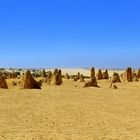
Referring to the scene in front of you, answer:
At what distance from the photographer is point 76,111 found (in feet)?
71.0

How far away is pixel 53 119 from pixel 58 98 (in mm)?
9691

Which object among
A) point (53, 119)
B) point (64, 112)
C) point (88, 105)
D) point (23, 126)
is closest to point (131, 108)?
point (88, 105)

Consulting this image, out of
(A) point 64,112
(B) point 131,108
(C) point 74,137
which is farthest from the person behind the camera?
(B) point 131,108

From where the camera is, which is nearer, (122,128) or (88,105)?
(122,128)

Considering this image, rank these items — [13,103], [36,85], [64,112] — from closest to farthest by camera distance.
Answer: [64,112]
[13,103]
[36,85]

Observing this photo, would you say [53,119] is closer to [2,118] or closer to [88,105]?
[2,118]

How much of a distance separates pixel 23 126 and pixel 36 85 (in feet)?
Result: 65.7

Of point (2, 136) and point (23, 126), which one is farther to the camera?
point (23, 126)

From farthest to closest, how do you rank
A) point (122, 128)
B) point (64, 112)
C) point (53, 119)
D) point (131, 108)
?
point (131, 108)
point (64, 112)
point (53, 119)
point (122, 128)

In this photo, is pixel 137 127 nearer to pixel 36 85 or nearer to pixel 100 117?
pixel 100 117

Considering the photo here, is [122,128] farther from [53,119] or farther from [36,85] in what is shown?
[36,85]

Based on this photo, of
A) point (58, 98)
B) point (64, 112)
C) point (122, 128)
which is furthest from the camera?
point (58, 98)

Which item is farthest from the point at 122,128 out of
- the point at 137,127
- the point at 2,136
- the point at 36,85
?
the point at 36,85

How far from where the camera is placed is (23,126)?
1673 cm
